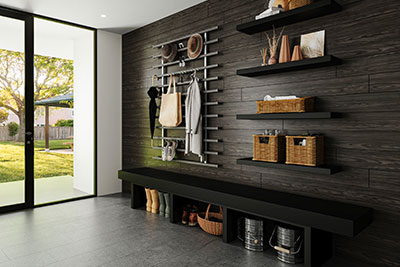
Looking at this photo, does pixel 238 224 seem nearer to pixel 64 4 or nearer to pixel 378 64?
pixel 378 64

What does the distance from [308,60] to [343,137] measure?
71cm

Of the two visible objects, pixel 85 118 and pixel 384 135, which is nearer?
pixel 384 135

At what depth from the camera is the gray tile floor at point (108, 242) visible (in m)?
2.47

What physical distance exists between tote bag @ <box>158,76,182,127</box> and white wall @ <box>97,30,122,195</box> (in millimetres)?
1170

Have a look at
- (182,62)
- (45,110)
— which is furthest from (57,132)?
(182,62)

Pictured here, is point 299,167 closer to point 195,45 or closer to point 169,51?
point 195,45

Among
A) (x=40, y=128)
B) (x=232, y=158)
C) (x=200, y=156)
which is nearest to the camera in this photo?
(x=232, y=158)

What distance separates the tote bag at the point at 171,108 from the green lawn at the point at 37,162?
195 centimetres

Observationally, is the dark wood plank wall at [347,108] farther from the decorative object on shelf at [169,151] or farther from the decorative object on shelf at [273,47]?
the decorative object on shelf at [169,151]

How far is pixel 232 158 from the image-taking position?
3.29 meters

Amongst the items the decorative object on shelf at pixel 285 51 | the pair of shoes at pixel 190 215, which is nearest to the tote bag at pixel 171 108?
the pair of shoes at pixel 190 215

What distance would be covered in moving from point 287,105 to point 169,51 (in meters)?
2.01

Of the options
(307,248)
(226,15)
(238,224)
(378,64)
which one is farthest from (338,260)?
(226,15)

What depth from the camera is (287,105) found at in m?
2.57
